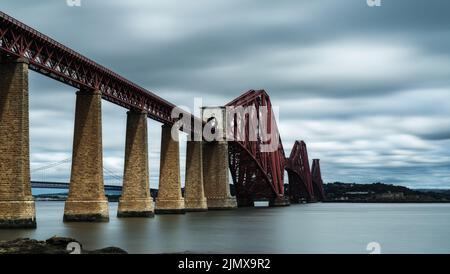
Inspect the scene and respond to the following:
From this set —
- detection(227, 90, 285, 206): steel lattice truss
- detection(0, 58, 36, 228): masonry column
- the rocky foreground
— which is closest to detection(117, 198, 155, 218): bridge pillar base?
detection(0, 58, 36, 228): masonry column

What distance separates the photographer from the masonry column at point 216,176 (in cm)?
10312

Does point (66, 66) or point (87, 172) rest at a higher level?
point (66, 66)

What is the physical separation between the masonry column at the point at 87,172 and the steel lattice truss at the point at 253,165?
60.5 m

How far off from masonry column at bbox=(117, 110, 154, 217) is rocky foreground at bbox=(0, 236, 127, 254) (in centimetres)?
4029

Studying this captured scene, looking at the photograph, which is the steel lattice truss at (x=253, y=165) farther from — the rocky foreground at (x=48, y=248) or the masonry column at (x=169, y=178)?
the rocky foreground at (x=48, y=248)

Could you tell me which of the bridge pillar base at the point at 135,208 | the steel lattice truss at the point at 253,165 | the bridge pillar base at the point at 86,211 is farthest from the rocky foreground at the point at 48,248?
the steel lattice truss at the point at 253,165

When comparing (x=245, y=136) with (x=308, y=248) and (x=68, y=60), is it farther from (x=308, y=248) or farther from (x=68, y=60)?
(x=308, y=248)

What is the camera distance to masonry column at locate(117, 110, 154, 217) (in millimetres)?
67812

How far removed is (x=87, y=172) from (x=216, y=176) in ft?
160

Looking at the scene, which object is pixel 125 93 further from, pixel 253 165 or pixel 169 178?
pixel 253 165

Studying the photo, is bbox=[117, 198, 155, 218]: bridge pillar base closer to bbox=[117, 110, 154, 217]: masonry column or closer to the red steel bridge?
bbox=[117, 110, 154, 217]: masonry column

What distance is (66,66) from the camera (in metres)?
55.3

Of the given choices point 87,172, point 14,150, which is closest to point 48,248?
point 14,150

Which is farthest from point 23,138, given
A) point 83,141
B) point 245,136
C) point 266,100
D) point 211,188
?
point 266,100
